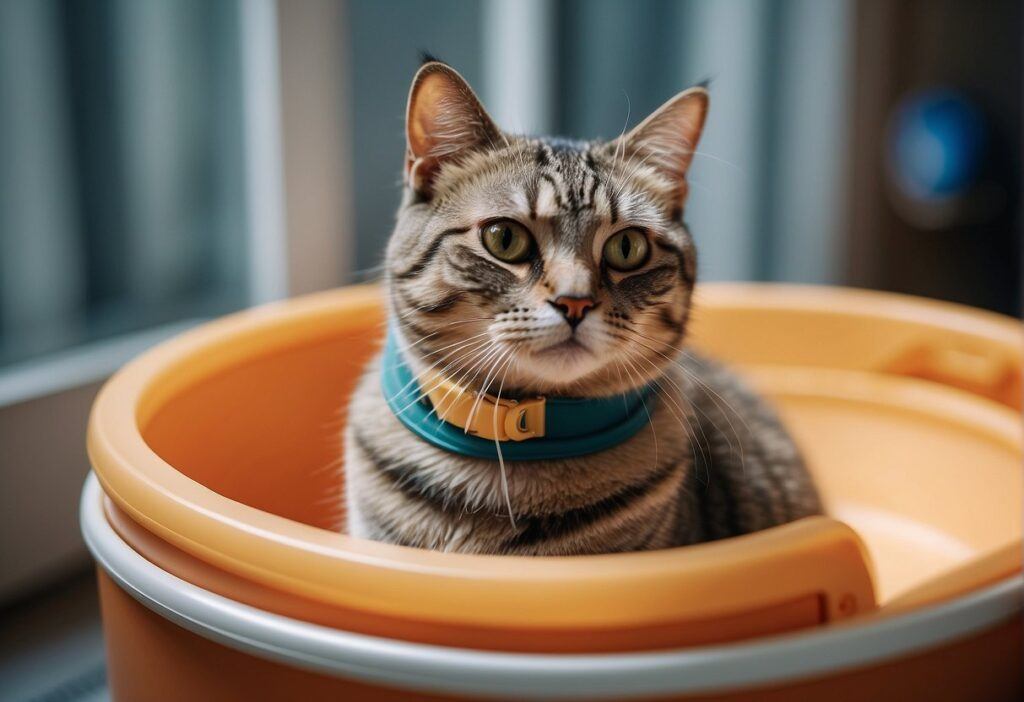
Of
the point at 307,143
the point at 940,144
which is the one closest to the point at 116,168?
the point at 307,143

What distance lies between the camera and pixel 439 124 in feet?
2.97

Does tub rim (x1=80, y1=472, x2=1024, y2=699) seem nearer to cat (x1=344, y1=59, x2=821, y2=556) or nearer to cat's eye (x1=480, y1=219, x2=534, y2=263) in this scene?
cat (x1=344, y1=59, x2=821, y2=556)

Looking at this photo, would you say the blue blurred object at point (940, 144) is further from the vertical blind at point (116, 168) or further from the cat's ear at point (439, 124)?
the cat's ear at point (439, 124)

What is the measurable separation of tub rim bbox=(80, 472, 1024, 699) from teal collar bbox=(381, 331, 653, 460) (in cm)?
25

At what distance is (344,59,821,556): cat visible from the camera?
32.8 inches

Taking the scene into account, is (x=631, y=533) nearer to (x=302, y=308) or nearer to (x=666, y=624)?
(x=666, y=624)

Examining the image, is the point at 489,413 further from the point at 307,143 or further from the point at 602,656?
the point at 307,143

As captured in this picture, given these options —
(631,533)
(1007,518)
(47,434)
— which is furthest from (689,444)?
(47,434)

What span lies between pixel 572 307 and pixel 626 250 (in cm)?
13

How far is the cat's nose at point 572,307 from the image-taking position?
Answer: 787mm

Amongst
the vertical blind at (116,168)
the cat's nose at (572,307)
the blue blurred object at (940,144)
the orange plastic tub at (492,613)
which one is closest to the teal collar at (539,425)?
the cat's nose at (572,307)

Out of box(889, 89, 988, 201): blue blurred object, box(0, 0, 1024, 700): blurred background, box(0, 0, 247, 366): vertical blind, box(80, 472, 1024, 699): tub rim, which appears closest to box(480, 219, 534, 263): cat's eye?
box(0, 0, 1024, 700): blurred background

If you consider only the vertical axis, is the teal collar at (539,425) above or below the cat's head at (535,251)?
below

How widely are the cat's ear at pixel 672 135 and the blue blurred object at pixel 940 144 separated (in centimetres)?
181
